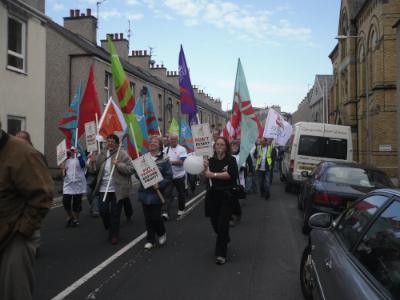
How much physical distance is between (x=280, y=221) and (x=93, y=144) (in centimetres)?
449

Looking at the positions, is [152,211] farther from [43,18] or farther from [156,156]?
[43,18]

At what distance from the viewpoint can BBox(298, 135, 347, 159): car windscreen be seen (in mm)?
15000

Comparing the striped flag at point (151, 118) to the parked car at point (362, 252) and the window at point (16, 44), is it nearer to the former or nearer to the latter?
the window at point (16, 44)

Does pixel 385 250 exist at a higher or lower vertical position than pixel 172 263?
higher

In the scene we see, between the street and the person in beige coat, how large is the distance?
1916mm

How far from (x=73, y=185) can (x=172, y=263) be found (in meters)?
3.44

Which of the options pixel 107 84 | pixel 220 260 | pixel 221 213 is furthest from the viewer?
pixel 107 84

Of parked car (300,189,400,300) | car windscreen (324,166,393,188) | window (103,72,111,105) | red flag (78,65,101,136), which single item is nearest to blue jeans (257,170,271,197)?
car windscreen (324,166,393,188)

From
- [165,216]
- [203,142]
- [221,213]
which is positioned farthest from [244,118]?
[221,213]

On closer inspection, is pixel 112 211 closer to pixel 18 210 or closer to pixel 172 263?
pixel 172 263

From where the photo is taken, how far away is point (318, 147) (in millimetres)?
15062

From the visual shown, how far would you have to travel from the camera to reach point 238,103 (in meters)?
9.43

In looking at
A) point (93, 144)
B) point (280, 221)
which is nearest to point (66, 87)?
point (93, 144)

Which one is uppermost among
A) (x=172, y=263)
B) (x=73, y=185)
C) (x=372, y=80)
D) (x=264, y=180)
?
(x=372, y=80)
